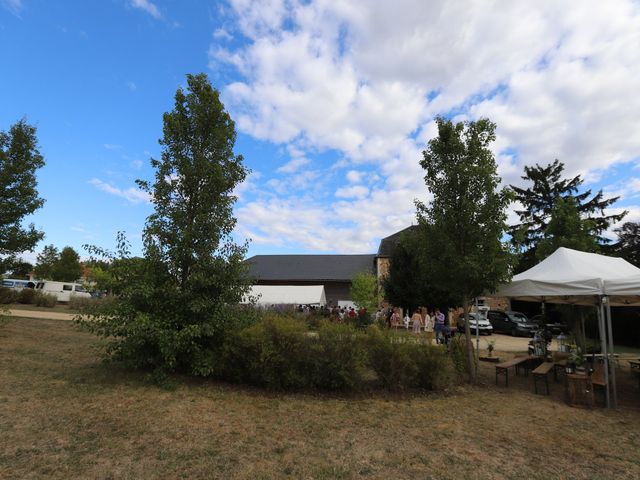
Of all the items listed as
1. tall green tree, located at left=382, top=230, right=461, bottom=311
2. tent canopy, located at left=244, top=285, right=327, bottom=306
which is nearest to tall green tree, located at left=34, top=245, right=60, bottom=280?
tent canopy, located at left=244, top=285, right=327, bottom=306

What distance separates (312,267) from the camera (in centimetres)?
4888

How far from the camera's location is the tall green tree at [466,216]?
27.4 ft

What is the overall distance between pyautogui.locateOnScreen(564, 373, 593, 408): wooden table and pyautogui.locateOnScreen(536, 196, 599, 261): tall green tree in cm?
952

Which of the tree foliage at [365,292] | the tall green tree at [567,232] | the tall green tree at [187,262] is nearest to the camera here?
the tall green tree at [187,262]

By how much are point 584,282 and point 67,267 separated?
5656 cm

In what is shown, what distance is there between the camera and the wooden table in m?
6.96

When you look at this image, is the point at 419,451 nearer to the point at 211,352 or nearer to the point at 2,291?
the point at 211,352

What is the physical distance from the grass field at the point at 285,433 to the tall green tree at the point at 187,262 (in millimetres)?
691

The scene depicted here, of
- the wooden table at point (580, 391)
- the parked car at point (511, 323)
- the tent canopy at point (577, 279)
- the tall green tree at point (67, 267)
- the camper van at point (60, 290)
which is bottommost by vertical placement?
the wooden table at point (580, 391)

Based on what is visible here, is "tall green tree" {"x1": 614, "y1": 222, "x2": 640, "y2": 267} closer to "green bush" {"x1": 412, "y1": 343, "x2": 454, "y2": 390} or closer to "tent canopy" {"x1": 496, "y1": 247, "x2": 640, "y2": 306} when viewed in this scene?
"tent canopy" {"x1": 496, "y1": 247, "x2": 640, "y2": 306}

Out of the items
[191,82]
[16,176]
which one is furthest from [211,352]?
[16,176]

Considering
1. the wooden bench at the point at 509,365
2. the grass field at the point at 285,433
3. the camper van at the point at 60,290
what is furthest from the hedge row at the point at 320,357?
the camper van at the point at 60,290

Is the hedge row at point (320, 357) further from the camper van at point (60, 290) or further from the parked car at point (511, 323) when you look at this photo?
the camper van at point (60, 290)

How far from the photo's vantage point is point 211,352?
279 inches
